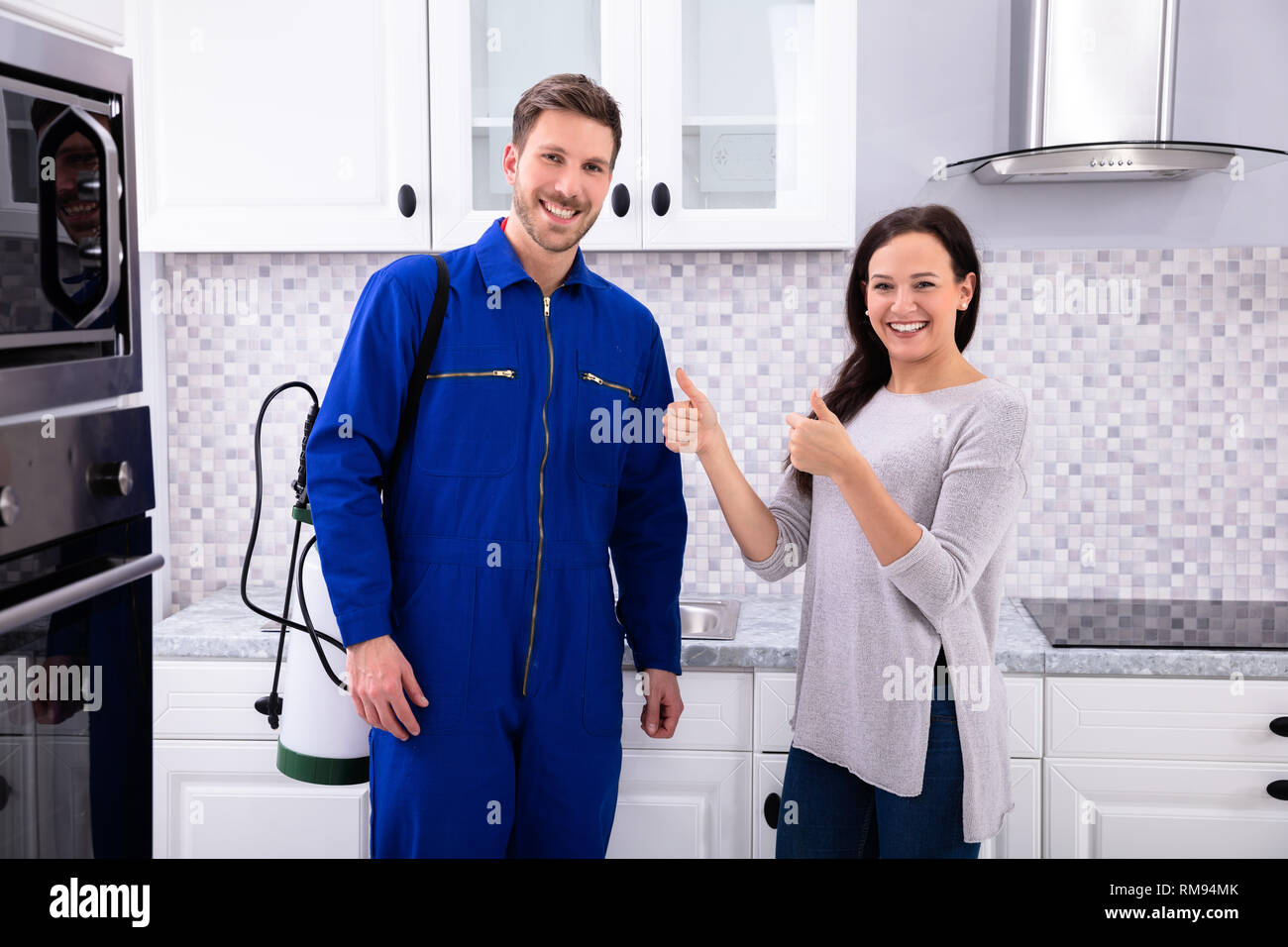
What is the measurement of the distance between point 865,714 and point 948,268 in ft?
1.95

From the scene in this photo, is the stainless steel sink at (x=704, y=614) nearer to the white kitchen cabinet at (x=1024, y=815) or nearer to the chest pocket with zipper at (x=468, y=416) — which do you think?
the white kitchen cabinet at (x=1024, y=815)

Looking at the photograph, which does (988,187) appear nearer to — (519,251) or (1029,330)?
(1029,330)

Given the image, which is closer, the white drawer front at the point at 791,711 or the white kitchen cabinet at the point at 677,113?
the white drawer front at the point at 791,711

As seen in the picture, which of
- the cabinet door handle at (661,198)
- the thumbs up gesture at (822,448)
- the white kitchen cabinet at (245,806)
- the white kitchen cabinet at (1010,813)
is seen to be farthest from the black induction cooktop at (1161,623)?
the white kitchen cabinet at (245,806)

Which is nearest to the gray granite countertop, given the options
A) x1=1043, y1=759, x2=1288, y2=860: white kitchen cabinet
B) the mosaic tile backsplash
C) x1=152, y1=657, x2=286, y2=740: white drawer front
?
x1=152, y1=657, x2=286, y2=740: white drawer front

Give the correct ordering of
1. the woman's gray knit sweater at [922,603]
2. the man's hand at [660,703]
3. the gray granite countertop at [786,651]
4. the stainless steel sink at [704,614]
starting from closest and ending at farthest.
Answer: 1. the woman's gray knit sweater at [922,603]
2. the man's hand at [660,703]
3. the gray granite countertop at [786,651]
4. the stainless steel sink at [704,614]

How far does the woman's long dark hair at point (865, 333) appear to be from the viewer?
146cm

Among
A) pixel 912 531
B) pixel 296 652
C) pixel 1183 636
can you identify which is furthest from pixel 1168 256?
pixel 296 652

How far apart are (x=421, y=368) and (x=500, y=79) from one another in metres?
0.89

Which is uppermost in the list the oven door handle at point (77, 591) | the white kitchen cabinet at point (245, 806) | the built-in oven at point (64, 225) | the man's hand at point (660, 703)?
the built-in oven at point (64, 225)

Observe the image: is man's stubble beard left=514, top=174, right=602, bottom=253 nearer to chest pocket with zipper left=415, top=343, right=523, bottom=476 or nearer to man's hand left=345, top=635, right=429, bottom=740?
chest pocket with zipper left=415, top=343, right=523, bottom=476

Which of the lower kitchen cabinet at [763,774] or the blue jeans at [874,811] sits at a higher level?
the blue jeans at [874,811]

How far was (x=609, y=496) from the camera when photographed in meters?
1.57

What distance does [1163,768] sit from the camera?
1921 mm
